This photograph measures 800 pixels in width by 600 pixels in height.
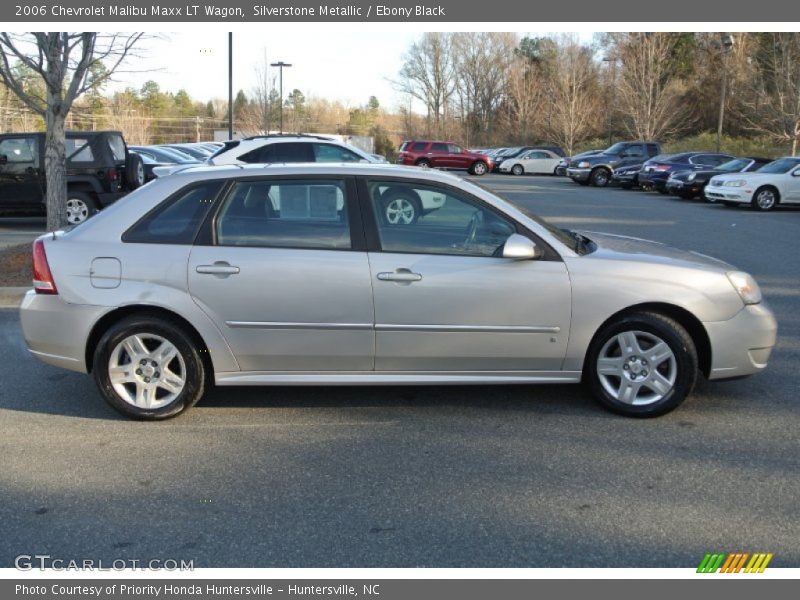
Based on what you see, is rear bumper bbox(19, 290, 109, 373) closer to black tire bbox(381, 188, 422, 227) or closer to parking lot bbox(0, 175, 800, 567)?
parking lot bbox(0, 175, 800, 567)

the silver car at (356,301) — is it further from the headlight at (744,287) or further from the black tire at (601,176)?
the black tire at (601,176)

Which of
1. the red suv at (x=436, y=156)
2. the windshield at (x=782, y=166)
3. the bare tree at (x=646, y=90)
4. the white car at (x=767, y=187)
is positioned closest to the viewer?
the white car at (x=767, y=187)

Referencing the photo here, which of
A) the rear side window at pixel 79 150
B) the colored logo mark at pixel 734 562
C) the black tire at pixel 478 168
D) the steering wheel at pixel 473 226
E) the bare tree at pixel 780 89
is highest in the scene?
the bare tree at pixel 780 89

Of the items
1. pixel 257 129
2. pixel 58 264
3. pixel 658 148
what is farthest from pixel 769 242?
pixel 257 129

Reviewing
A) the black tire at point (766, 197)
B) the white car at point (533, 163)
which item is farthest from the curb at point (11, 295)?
the white car at point (533, 163)

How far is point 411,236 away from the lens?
4.95 m

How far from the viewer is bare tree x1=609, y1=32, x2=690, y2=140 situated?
48.4m

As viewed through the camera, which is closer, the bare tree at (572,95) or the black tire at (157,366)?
the black tire at (157,366)

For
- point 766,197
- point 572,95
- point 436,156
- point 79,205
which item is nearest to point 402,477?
point 79,205

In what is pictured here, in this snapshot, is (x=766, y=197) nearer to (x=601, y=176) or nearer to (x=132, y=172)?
(x=601, y=176)

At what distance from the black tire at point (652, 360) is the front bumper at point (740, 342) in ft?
0.52

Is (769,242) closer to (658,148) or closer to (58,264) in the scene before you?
(58,264)

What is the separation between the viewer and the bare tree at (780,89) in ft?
118

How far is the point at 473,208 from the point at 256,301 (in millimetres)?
1526
